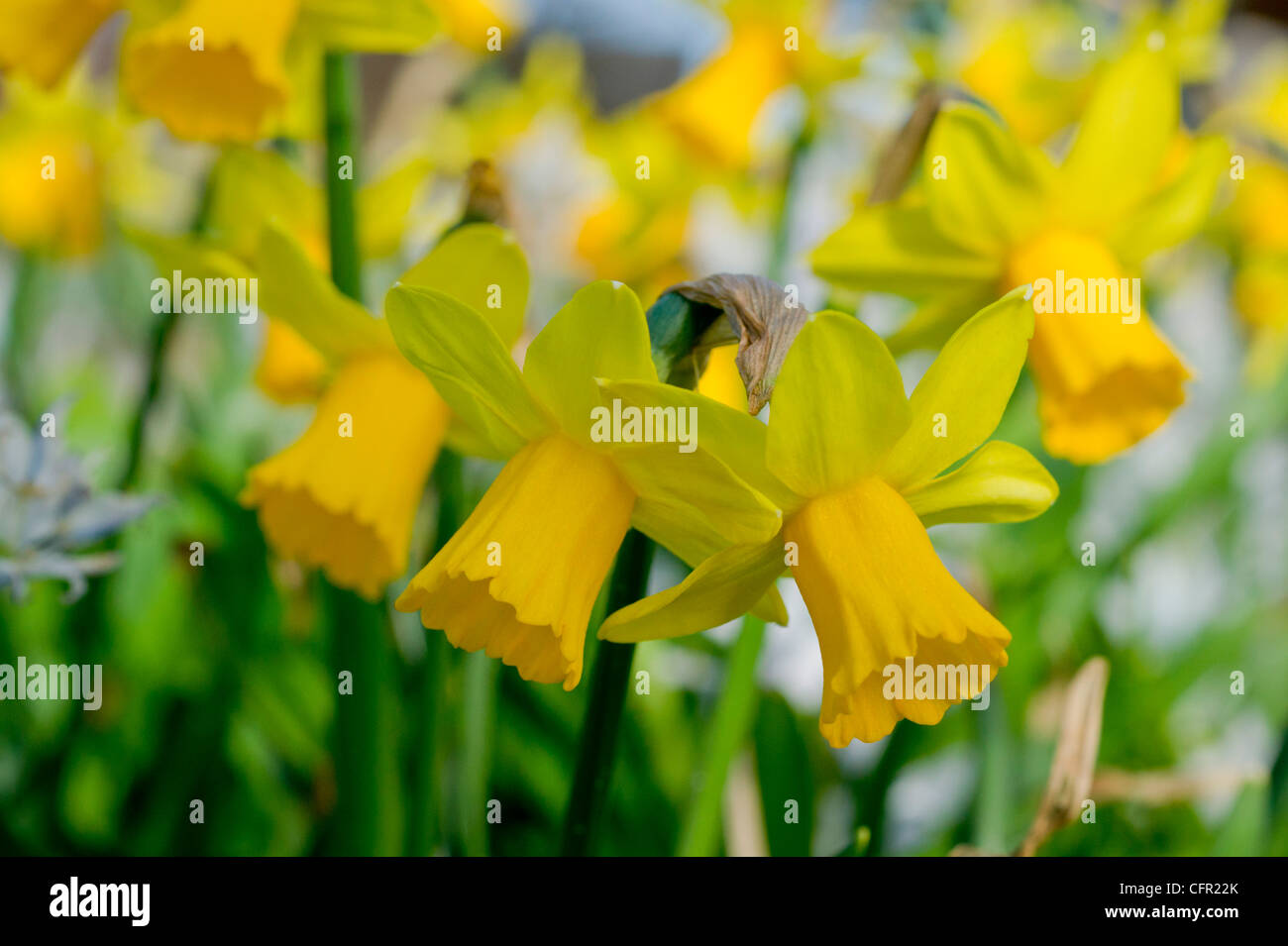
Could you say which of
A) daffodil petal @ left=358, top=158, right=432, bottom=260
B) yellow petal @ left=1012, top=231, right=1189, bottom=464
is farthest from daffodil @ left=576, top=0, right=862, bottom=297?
yellow petal @ left=1012, top=231, right=1189, bottom=464

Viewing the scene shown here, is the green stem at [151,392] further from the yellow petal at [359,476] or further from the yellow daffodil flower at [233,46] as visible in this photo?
the yellow petal at [359,476]

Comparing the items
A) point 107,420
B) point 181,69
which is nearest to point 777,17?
point 181,69

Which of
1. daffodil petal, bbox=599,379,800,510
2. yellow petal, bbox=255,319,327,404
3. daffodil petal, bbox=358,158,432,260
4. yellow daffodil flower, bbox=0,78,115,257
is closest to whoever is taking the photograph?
daffodil petal, bbox=599,379,800,510

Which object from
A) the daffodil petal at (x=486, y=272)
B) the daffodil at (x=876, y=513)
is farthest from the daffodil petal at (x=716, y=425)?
the daffodil petal at (x=486, y=272)

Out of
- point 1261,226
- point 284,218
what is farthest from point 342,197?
point 1261,226

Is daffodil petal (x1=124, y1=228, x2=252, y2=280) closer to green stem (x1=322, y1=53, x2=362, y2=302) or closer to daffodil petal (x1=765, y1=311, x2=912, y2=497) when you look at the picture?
green stem (x1=322, y1=53, x2=362, y2=302)

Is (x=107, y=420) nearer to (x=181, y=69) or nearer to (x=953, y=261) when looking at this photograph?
(x=181, y=69)

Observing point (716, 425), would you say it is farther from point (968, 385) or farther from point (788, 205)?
point (788, 205)
